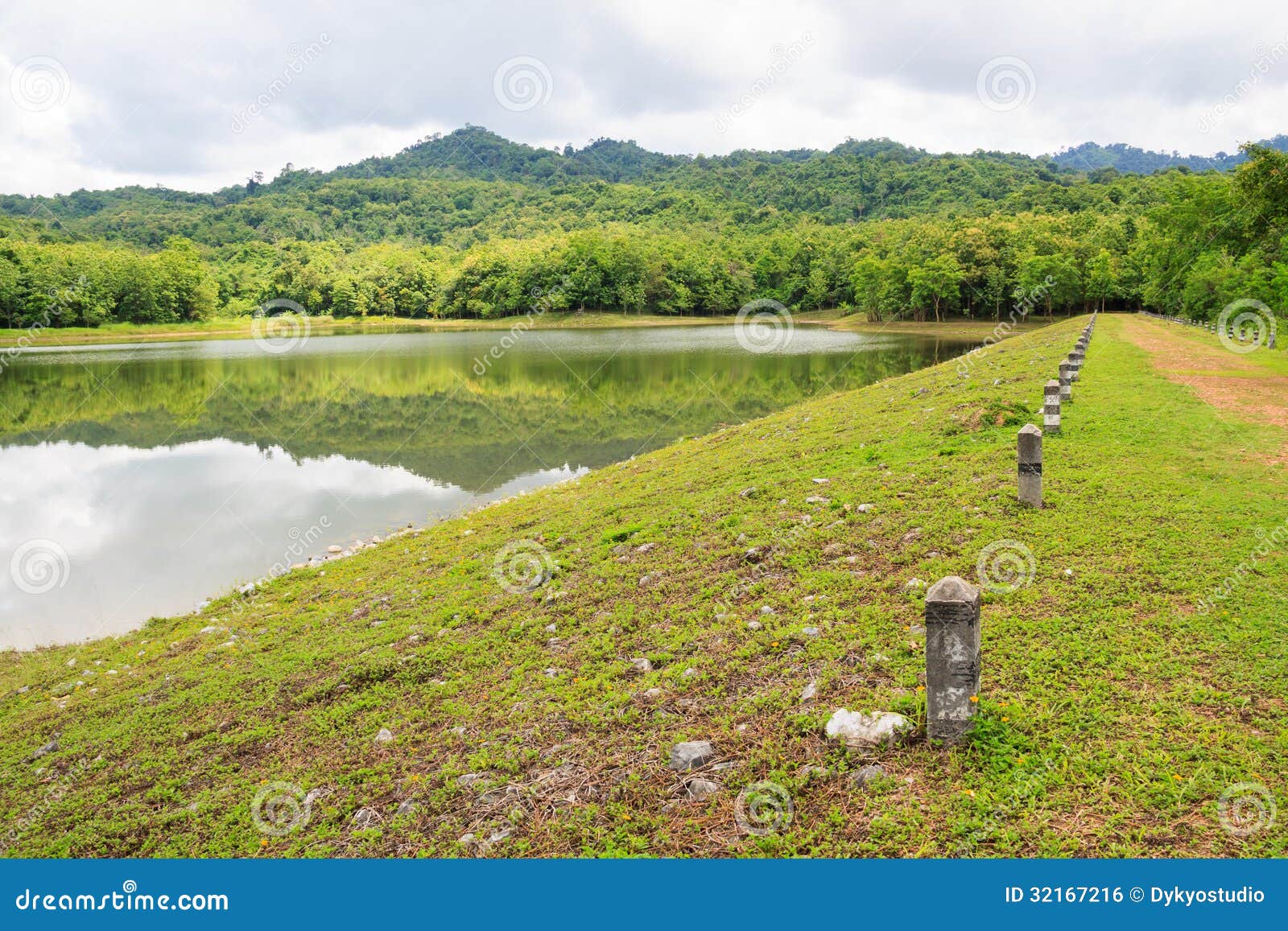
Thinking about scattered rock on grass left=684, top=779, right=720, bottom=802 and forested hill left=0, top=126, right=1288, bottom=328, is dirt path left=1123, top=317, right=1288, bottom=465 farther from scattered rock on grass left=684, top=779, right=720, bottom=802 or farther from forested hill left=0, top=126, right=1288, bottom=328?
scattered rock on grass left=684, top=779, right=720, bottom=802

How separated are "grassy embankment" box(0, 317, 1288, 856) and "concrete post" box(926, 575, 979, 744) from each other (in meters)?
0.20

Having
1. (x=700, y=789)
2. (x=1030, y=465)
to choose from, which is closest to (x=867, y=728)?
(x=700, y=789)

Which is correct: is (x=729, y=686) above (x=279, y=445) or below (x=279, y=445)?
below

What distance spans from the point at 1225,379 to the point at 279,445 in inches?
1219

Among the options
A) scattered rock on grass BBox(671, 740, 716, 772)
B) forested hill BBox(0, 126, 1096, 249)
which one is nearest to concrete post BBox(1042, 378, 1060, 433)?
scattered rock on grass BBox(671, 740, 716, 772)

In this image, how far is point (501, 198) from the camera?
173875 millimetres

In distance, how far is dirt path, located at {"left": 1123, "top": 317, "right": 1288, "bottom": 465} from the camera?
650 inches

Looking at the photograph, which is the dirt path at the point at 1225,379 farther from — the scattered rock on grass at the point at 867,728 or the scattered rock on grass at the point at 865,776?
the scattered rock on grass at the point at 865,776

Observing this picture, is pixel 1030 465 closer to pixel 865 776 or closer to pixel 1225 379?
pixel 865 776

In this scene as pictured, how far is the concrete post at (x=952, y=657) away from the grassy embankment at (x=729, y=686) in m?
0.20

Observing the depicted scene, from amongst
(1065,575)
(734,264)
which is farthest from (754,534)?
A: (734,264)

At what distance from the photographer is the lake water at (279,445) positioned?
15438 mm

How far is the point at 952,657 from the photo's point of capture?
5.26 m

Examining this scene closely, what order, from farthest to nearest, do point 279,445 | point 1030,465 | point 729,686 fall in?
point 279,445
point 1030,465
point 729,686
